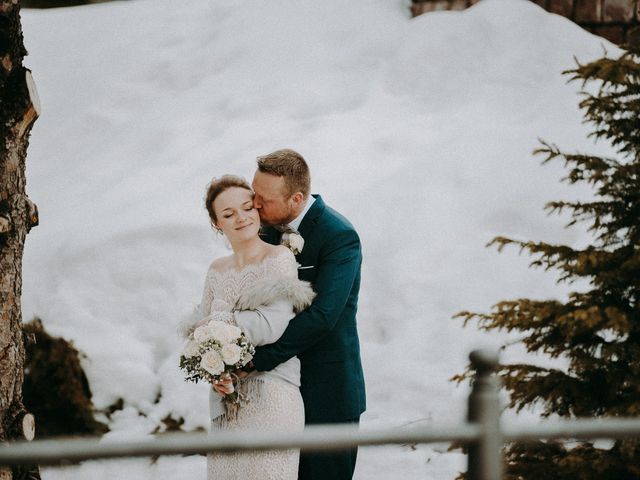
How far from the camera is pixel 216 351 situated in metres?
2.82

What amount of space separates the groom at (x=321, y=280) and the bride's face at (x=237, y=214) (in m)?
0.10

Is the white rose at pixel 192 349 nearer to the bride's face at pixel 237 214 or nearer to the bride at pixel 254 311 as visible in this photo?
the bride at pixel 254 311

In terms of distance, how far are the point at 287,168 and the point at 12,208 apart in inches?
48.6

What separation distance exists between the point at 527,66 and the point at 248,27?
3660mm

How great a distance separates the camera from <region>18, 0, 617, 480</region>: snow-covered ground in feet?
19.8

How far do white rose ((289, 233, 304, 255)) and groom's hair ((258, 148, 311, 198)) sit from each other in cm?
17

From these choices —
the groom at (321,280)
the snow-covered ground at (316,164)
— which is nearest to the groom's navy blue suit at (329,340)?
the groom at (321,280)

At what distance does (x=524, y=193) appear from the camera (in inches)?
282

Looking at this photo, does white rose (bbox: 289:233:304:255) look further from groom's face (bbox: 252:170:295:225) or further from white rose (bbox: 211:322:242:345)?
white rose (bbox: 211:322:242:345)

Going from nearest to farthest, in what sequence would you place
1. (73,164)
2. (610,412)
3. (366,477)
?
(610,412), (366,477), (73,164)

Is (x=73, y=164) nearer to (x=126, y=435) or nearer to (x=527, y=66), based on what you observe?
(x=126, y=435)

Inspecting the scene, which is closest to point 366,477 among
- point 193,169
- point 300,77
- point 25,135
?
point 25,135

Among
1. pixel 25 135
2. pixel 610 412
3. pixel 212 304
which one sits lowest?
pixel 610 412

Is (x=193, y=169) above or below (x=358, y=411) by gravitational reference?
above
